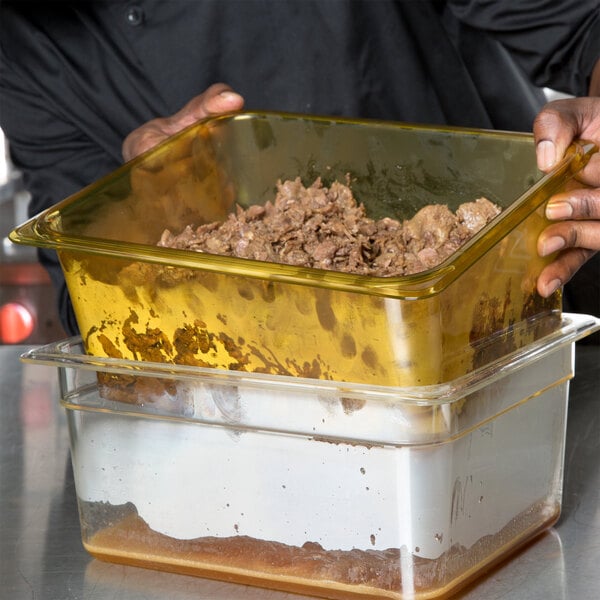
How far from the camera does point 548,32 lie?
117 cm

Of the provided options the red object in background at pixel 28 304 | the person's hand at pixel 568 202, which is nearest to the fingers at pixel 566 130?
the person's hand at pixel 568 202

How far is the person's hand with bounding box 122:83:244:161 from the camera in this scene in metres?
0.98

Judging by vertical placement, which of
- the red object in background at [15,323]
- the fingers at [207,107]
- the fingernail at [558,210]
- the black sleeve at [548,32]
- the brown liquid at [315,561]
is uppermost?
the black sleeve at [548,32]

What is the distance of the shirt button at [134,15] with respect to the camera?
1.23 metres

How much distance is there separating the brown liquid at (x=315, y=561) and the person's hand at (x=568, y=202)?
0.57ft

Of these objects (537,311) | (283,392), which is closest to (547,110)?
(537,311)

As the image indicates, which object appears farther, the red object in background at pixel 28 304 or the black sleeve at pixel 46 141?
the red object in background at pixel 28 304

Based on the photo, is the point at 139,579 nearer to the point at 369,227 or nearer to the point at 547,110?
the point at 369,227

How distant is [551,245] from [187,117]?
40cm

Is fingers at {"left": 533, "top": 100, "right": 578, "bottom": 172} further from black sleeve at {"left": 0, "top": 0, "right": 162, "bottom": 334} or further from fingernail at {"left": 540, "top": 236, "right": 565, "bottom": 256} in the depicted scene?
black sleeve at {"left": 0, "top": 0, "right": 162, "bottom": 334}

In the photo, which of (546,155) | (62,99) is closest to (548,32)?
(546,155)

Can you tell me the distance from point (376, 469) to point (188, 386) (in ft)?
0.45

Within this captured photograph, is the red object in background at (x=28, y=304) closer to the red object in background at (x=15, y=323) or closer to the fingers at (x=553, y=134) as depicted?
the red object in background at (x=15, y=323)

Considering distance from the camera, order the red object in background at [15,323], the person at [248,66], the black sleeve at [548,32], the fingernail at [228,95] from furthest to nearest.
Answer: the red object in background at [15,323]
the person at [248,66]
the black sleeve at [548,32]
the fingernail at [228,95]
